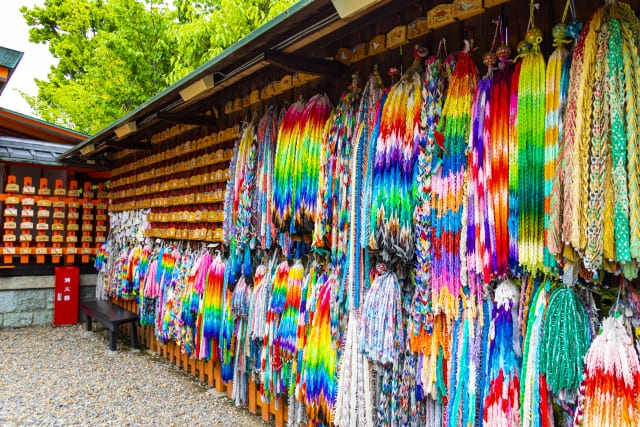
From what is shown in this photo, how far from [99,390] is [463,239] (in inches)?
157

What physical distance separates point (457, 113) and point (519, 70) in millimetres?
291

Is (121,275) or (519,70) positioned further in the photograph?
(121,275)

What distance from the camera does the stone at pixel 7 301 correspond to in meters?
7.07

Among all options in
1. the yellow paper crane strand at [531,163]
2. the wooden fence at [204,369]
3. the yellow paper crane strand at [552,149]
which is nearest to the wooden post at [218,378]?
the wooden fence at [204,369]

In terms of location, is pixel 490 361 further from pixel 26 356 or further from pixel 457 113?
pixel 26 356

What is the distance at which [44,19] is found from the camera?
1652 cm

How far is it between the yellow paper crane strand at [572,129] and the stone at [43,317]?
25.5ft

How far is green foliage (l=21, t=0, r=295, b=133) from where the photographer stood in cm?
1010

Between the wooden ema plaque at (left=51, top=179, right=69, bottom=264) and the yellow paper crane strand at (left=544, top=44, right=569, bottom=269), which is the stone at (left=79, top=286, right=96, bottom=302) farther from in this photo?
the yellow paper crane strand at (left=544, top=44, right=569, bottom=269)

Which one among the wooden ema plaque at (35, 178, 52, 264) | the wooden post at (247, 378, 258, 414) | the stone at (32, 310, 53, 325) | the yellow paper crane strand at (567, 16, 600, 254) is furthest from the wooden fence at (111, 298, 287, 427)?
the yellow paper crane strand at (567, 16, 600, 254)

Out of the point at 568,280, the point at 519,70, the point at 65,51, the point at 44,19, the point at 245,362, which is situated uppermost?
the point at 44,19

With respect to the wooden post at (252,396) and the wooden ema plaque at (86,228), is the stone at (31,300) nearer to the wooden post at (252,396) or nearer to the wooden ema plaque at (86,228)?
the wooden ema plaque at (86,228)

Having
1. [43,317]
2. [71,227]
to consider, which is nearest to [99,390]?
[43,317]

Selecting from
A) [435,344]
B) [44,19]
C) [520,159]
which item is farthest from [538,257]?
[44,19]
